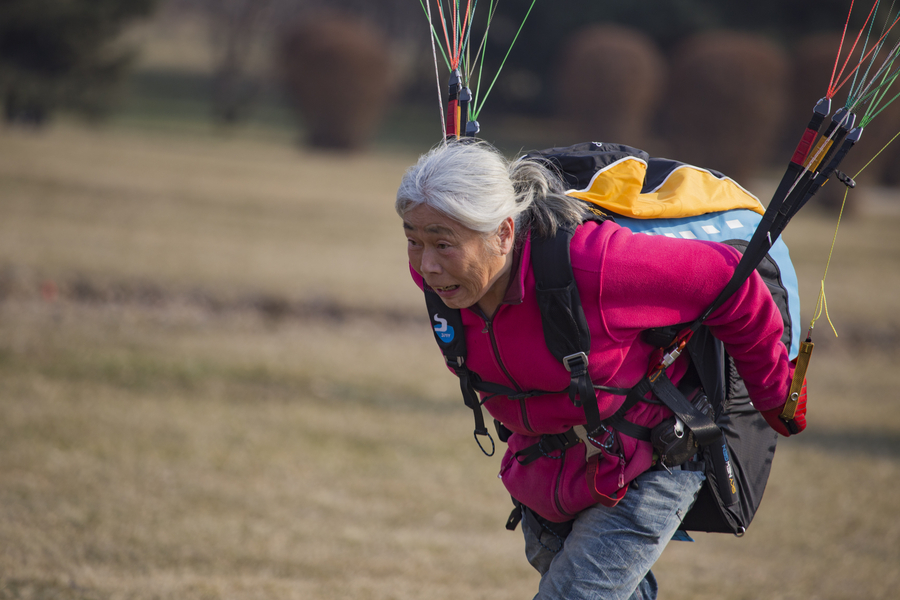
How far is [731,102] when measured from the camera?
71.2 ft

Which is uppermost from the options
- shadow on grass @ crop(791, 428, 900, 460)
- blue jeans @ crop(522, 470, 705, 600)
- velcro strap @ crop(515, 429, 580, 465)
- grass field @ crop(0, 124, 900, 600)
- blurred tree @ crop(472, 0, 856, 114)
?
blurred tree @ crop(472, 0, 856, 114)

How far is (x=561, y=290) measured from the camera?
202cm

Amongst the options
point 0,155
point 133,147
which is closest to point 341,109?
point 133,147

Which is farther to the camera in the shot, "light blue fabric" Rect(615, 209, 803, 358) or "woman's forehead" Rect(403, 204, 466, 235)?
"light blue fabric" Rect(615, 209, 803, 358)

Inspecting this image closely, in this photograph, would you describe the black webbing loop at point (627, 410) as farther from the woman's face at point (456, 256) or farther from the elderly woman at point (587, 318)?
the woman's face at point (456, 256)

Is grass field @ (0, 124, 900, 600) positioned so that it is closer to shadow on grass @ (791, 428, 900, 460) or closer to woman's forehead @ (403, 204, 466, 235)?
shadow on grass @ (791, 428, 900, 460)

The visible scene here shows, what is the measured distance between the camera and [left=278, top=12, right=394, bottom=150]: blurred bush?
913 inches

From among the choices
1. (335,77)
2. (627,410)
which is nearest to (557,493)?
(627,410)

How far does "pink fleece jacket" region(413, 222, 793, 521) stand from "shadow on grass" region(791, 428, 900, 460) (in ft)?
16.6

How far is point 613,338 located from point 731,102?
70.9 feet

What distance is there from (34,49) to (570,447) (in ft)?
74.5

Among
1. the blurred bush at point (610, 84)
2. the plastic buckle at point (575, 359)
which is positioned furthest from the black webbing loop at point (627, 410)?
the blurred bush at point (610, 84)

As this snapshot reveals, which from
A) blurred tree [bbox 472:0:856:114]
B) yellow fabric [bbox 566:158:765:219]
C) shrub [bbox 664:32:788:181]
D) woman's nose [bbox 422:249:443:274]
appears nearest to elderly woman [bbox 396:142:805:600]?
woman's nose [bbox 422:249:443:274]

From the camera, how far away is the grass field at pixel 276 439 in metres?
4.13
